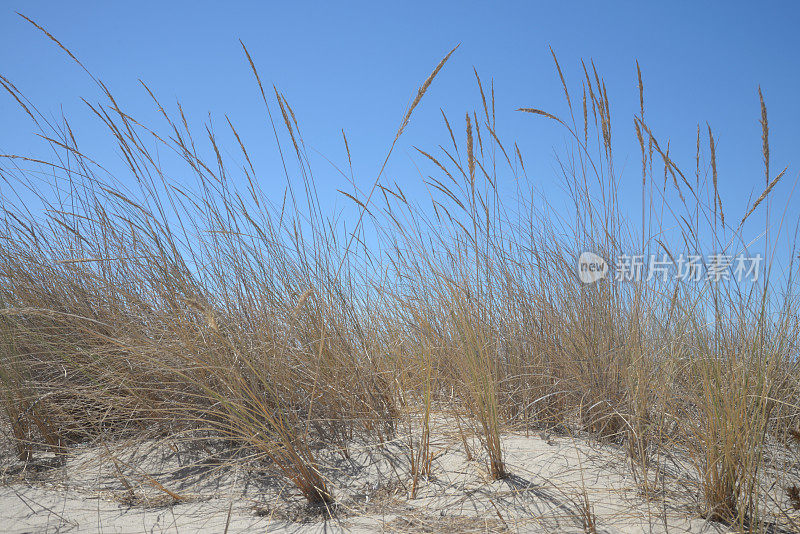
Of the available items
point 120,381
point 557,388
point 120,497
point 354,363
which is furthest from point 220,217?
point 557,388

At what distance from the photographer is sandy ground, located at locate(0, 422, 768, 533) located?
1353 mm

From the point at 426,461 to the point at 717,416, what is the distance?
81 cm

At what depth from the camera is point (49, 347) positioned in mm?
2365

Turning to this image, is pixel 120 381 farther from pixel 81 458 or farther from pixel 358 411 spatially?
pixel 358 411

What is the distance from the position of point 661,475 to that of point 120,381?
1.95 metres

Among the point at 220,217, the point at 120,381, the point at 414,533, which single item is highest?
the point at 220,217

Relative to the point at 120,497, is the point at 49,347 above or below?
above

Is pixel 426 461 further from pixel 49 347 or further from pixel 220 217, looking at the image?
pixel 49 347

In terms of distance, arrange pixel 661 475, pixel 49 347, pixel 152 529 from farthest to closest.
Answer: pixel 49 347, pixel 661 475, pixel 152 529

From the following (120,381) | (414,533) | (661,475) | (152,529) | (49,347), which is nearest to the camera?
(414,533)

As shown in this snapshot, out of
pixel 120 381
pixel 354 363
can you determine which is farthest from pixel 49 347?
pixel 354 363

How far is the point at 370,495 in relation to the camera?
5.08ft

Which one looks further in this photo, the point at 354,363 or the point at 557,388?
the point at 557,388

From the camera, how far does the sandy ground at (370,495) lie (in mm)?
1353
